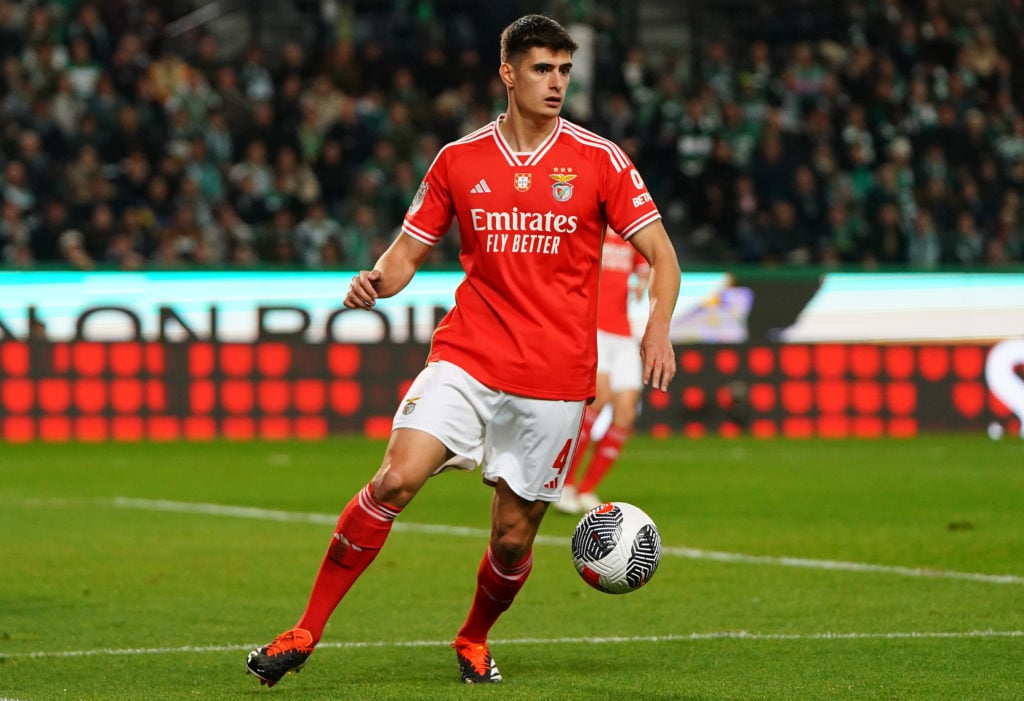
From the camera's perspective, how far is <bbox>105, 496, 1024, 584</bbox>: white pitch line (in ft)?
30.1

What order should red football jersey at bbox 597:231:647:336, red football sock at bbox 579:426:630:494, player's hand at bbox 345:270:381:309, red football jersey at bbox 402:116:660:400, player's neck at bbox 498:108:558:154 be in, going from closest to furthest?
player's hand at bbox 345:270:381:309 < red football jersey at bbox 402:116:660:400 < player's neck at bbox 498:108:558:154 < red football sock at bbox 579:426:630:494 < red football jersey at bbox 597:231:647:336

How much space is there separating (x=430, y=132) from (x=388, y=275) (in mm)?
16137

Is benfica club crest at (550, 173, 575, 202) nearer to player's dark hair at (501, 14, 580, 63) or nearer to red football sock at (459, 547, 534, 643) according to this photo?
player's dark hair at (501, 14, 580, 63)

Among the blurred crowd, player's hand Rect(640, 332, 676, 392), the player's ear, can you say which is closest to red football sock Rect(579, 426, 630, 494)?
the player's ear

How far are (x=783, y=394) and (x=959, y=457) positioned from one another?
8.88ft

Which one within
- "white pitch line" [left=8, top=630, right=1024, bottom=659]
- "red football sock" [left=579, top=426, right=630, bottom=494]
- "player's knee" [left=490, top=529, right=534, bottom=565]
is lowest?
"red football sock" [left=579, top=426, right=630, bottom=494]

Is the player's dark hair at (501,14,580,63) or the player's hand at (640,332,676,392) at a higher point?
the player's dark hair at (501,14,580,63)

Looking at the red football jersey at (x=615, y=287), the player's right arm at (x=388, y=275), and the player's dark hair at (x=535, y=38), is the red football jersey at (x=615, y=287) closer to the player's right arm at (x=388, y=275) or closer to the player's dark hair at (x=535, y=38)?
the player's right arm at (x=388, y=275)

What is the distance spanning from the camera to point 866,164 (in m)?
23.2

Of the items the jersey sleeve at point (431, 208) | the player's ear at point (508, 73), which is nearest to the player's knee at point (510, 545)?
the jersey sleeve at point (431, 208)

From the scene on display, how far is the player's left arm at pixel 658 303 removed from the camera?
608 centimetres

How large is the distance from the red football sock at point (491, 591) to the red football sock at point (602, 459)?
597cm

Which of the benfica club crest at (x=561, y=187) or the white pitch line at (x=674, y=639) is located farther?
the white pitch line at (x=674, y=639)

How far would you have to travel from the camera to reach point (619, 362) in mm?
12797
